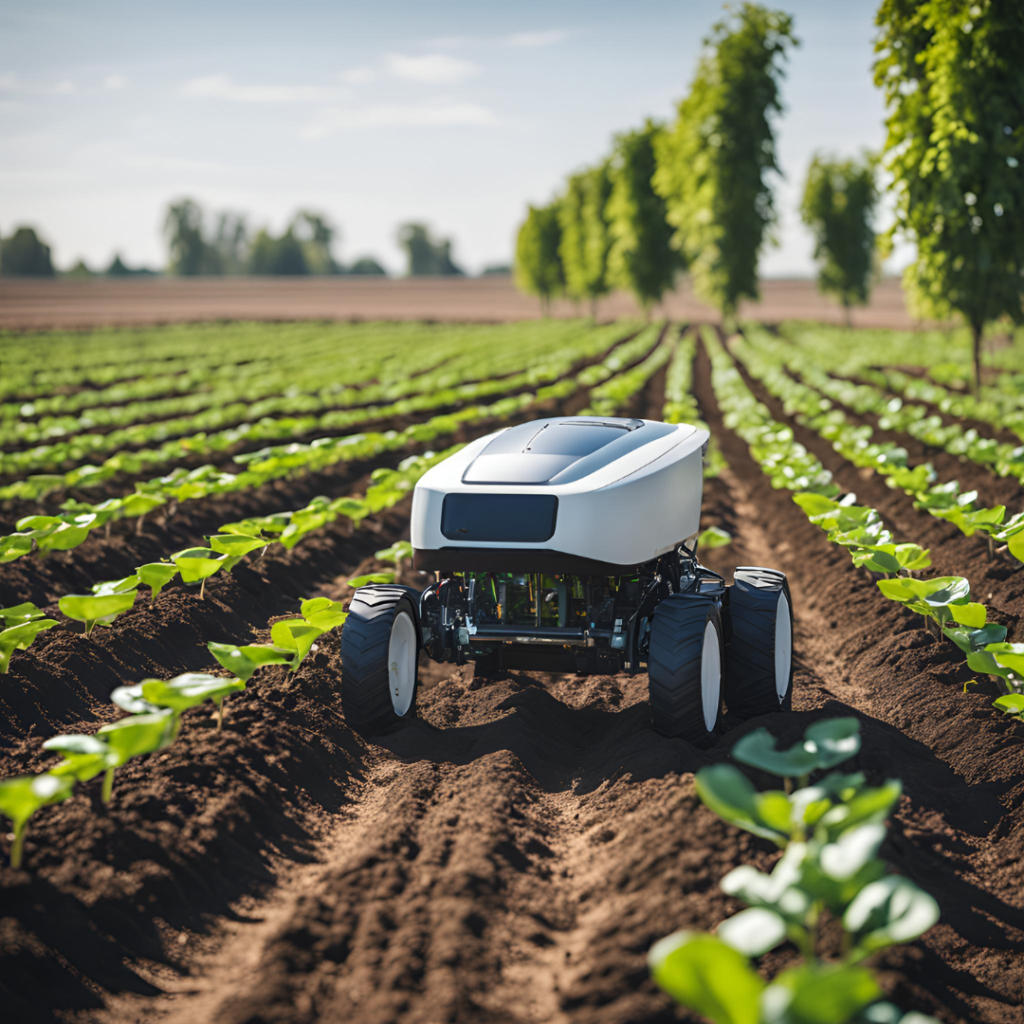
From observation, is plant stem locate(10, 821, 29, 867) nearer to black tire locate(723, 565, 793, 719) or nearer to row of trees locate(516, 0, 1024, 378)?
black tire locate(723, 565, 793, 719)

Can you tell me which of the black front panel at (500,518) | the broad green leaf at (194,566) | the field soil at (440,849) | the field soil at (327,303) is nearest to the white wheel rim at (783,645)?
the field soil at (440,849)

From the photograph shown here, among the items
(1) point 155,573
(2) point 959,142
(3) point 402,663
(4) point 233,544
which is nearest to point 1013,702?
(3) point 402,663

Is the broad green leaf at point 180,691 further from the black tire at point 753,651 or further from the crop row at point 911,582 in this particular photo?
the crop row at point 911,582

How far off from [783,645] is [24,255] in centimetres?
11599

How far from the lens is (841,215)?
55.6 m

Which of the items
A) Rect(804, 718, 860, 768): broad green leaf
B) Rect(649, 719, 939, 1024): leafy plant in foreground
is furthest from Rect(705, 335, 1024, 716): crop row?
Rect(649, 719, 939, 1024): leafy plant in foreground

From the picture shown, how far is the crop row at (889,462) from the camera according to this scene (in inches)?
253

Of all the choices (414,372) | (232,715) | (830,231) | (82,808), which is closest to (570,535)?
(232,715)

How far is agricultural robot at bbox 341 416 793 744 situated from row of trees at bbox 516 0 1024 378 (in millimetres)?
11003

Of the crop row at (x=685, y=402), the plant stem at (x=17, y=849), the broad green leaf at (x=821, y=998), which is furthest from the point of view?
the crop row at (x=685, y=402)

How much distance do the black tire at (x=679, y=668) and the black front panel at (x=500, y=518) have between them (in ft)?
2.36

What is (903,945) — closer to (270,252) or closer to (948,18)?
(948,18)

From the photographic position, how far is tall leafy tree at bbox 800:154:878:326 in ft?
182

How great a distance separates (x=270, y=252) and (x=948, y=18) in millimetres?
122664
